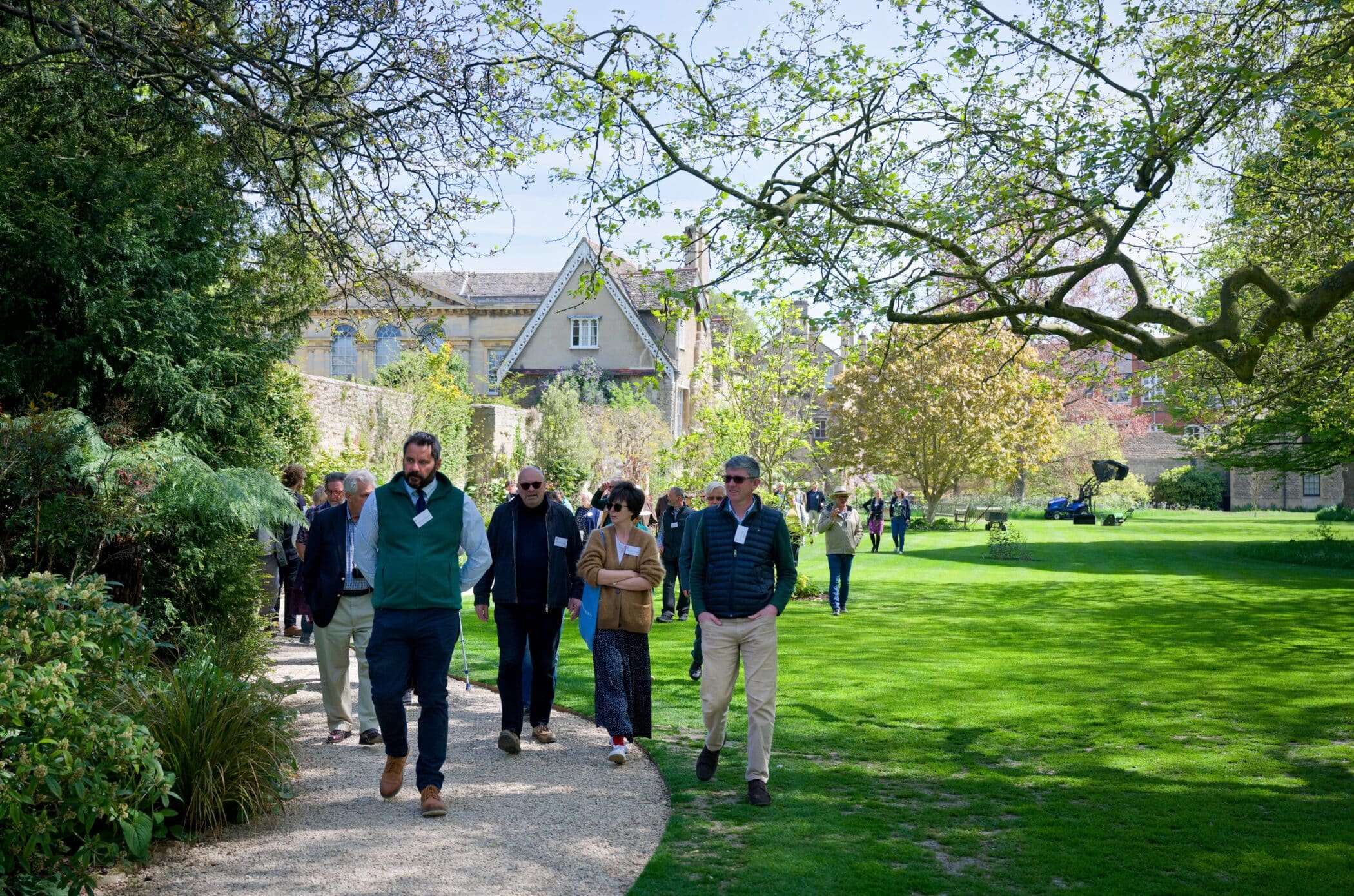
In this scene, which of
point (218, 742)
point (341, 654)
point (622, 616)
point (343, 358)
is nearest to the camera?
point (218, 742)

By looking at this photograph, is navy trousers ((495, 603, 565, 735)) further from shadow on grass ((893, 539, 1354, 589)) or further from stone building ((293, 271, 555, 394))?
stone building ((293, 271, 555, 394))

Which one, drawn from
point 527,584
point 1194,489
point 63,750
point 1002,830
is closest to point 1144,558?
point 1002,830

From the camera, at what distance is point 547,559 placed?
7.70m

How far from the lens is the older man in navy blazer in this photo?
305 inches

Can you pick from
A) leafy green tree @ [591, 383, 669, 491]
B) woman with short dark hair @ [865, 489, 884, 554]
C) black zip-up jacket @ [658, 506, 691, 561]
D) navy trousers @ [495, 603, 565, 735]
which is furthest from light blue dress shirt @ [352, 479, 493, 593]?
leafy green tree @ [591, 383, 669, 491]

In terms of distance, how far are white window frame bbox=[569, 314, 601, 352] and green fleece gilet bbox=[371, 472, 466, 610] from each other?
42808 mm

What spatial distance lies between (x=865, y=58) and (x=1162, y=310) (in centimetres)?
406

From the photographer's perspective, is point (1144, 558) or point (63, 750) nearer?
point (63, 750)

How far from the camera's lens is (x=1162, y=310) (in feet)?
35.6

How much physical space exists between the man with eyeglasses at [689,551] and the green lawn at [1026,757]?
29 cm

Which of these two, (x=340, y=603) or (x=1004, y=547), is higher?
(x=340, y=603)

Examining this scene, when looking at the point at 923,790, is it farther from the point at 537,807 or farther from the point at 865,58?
the point at 865,58

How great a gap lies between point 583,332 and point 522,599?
42.0m

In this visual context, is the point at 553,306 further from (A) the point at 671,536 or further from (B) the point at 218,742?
(B) the point at 218,742
